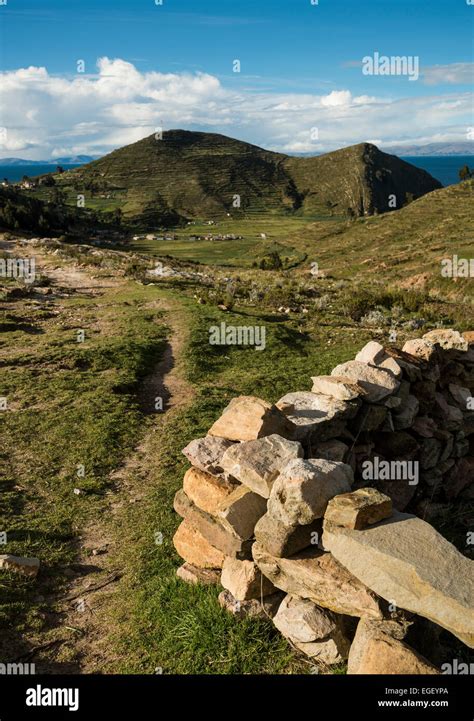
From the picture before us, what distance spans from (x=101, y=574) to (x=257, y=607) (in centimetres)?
309

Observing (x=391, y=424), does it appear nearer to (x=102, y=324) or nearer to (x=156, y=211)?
(x=102, y=324)

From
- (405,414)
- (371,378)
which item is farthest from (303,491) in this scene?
(405,414)

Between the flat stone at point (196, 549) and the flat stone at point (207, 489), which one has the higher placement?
the flat stone at point (207, 489)

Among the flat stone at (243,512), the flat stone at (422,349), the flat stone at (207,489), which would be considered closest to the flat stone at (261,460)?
the flat stone at (243,512)

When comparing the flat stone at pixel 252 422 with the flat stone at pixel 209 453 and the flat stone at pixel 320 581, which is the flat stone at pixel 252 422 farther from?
the flat stone at pixel 320 581

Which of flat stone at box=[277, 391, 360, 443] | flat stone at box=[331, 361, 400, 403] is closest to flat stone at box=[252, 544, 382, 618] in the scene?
flat stone at box=[277, 391, 360, 443]

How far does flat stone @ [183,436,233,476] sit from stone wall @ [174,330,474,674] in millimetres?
22

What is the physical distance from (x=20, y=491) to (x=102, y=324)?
1342 centimetres

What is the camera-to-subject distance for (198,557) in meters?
7.48

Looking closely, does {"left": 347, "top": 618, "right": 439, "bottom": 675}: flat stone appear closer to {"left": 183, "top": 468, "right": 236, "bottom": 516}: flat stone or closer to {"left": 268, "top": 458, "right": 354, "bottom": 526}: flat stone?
{"left": 268, "top": 458, "right": 354, "bottom": 526}: flat stone

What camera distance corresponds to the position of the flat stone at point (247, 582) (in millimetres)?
6305

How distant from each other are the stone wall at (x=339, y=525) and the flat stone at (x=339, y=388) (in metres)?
0.02

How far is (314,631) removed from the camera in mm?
5719
